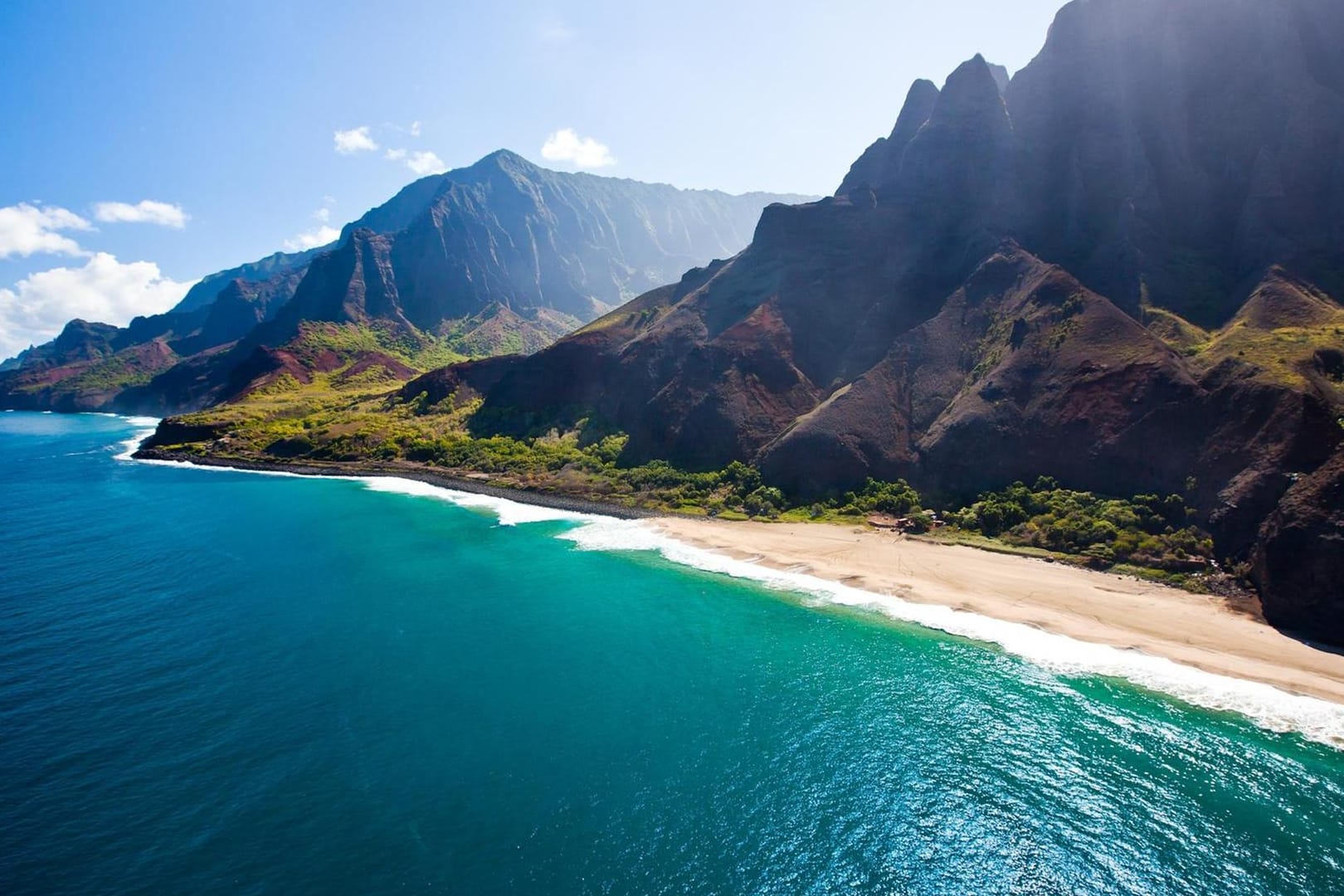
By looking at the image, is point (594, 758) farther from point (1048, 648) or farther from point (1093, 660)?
point (1093, 660)

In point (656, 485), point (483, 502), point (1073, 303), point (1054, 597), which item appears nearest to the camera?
point (1054, 597)

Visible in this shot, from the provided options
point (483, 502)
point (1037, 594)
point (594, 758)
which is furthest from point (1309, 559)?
point (483, 502)

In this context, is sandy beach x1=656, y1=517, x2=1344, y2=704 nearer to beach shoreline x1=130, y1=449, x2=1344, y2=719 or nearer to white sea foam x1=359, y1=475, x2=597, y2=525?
beach shoreline x1=130, y1=449, x2=1344, y2=719

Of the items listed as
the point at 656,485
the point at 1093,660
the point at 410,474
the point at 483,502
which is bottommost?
the point at 1093,660

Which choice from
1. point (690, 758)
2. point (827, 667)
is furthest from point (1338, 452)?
point (690, 758)

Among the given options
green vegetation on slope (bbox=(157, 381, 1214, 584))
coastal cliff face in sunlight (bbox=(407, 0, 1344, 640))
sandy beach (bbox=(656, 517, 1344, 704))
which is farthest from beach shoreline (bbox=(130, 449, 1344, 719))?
coastal cliff face in sunlight (bbox=(407, 0, 1344, 640))

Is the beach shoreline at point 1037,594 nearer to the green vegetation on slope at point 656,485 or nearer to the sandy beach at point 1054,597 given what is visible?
the sandy beach at point 1054,597

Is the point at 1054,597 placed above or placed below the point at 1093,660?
above
